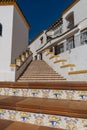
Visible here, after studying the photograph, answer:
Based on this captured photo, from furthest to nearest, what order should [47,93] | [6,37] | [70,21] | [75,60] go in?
[70,21]
[6,37]
[75,60]
[47,93]

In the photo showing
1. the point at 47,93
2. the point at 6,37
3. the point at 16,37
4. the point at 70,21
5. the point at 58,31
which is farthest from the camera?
the point at 58,31

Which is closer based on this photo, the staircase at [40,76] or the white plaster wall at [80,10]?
the staircase at [40,76]

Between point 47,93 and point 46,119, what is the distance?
1.55 ft

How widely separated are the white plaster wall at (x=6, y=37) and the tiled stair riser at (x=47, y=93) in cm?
566

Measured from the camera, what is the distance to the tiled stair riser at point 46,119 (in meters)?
1.24

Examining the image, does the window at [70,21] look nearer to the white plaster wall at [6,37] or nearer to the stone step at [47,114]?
the white plaster wall at [6,37]

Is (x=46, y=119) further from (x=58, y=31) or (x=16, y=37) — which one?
(x=58, y=31)

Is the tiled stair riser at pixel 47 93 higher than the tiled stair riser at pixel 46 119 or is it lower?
higher

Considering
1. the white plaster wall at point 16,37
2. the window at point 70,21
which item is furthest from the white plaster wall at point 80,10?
the white plaster wall at point 16,37

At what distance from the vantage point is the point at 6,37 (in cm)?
780

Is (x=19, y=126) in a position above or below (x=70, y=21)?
below

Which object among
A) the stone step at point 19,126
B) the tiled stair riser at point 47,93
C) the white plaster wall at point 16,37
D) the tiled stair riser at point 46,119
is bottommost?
the stone step at point 19,126

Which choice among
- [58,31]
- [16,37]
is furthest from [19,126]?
[58,31]

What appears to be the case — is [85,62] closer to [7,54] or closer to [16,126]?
[7,54]
